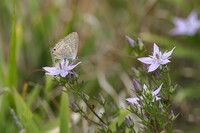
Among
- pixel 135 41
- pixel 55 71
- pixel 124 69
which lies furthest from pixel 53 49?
pixel 124 69

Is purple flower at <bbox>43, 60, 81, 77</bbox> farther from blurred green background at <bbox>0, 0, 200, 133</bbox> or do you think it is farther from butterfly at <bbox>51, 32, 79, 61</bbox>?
blurred green background at <bbox>0, 0, 200, 133</bbox>

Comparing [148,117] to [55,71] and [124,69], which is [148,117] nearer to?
[55,71]

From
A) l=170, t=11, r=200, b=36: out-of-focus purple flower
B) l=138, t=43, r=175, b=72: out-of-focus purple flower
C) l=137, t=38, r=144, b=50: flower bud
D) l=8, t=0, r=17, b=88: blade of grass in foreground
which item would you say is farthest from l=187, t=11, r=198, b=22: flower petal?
l=138, t=43, r=175, b=72: out-of-focus purple flower

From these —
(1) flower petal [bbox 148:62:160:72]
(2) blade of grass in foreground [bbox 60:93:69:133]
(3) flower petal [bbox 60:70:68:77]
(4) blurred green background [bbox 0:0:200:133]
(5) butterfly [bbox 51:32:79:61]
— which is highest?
(5) butterfly [bbox 51:32:79:61]

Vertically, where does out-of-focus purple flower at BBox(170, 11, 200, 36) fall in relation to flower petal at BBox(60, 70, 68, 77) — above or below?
below

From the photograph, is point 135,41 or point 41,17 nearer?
point 135,41

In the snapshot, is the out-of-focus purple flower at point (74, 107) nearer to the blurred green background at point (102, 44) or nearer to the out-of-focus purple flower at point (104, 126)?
the out-of-focus purple flower at point (104, 126)

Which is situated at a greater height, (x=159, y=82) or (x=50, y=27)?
(x=159, y=82)

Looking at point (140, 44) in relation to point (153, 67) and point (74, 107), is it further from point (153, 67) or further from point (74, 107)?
point (74, 107)

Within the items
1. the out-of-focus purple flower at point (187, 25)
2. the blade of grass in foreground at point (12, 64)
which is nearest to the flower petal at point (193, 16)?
the out-of-focus purple flower at point (187, 25)
